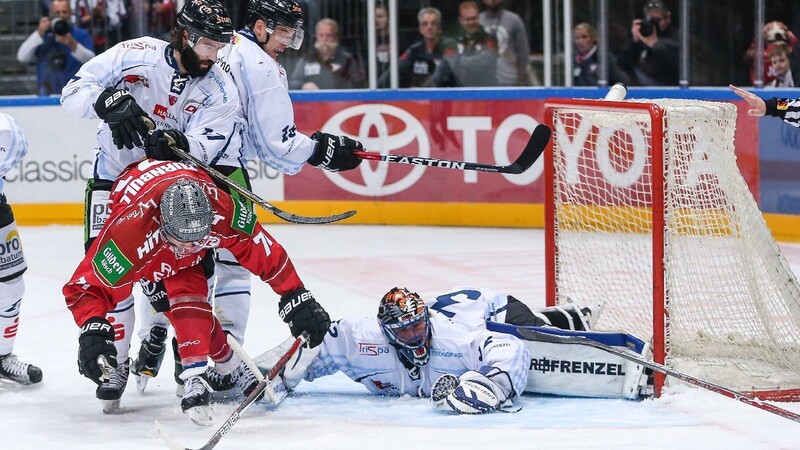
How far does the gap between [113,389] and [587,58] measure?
489 cm

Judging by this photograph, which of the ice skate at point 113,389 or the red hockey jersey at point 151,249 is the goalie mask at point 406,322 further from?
the ice skate at point 113,389

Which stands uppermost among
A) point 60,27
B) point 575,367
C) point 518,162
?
point 60,27

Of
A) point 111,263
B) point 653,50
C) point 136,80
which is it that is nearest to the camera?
point 111,263

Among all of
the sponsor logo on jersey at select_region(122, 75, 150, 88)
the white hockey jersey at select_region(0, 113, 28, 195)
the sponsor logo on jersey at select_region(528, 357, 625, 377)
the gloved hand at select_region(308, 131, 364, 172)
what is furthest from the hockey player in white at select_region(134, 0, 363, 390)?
the sponsor logo on jersey at select_region(528, 357, 625, 377)

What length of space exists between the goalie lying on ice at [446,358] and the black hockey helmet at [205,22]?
3.08 ft

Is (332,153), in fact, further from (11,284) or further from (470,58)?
(470,58)

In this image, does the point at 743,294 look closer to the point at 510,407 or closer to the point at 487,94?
the point at 510,407

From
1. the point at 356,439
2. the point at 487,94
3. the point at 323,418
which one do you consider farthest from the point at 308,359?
the point at 487,94

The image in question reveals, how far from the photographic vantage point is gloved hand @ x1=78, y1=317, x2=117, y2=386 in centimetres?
374

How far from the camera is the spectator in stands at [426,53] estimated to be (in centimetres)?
871

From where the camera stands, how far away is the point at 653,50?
819cm

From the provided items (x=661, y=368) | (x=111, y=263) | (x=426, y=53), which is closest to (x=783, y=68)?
(x=426, y=53)

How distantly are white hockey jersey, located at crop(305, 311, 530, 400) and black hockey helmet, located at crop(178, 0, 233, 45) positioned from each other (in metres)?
0.99

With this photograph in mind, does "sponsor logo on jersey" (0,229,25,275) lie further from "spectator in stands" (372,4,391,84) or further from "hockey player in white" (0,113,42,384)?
"spectator in stands" (372,4,391,84)
